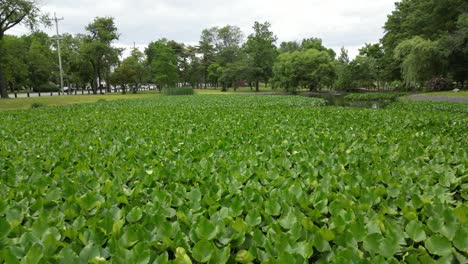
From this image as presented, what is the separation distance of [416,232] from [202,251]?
1220 mm

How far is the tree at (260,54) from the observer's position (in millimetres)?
66312

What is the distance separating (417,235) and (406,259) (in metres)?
0.28

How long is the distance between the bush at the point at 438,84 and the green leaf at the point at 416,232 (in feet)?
146

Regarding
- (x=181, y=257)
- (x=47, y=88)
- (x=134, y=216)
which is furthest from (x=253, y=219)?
(x=47, y=88)

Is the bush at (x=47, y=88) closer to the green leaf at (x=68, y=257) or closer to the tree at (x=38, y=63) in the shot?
the tree at (x=38, y=63)

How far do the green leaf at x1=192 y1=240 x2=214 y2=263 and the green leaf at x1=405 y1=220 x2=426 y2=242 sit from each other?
1.15 metres

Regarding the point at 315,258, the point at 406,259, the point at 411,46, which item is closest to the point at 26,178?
the point at 315,258

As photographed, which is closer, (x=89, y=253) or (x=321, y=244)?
(x=89, y=253)

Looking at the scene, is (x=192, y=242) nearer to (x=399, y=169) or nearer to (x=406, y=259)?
(x=406, y=259)

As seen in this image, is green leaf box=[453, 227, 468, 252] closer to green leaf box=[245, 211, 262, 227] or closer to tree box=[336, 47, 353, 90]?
green leaf box=[245, 211, 262, 227]

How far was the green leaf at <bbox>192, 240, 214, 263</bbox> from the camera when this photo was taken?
1665 mm

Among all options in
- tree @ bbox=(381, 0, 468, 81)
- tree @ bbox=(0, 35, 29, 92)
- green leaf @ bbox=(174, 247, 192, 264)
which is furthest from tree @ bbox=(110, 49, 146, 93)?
green leaf @ bbox=(174, 247, 192, 264)

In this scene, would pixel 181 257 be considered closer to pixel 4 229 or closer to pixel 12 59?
pixel 4 229

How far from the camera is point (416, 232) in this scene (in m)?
1.92
